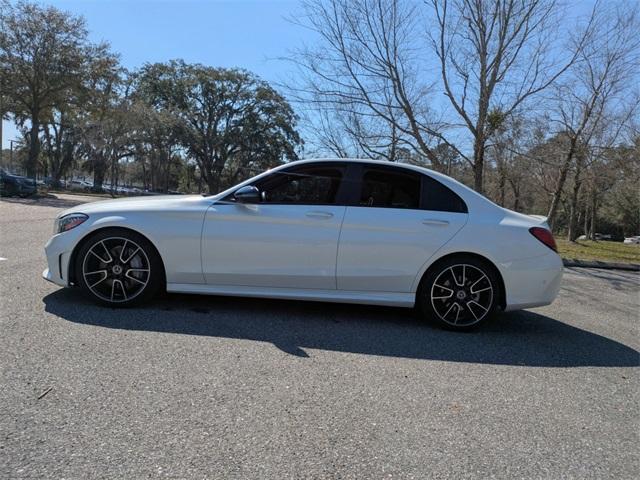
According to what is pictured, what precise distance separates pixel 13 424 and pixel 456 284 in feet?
11.8

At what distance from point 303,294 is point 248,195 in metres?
1.06

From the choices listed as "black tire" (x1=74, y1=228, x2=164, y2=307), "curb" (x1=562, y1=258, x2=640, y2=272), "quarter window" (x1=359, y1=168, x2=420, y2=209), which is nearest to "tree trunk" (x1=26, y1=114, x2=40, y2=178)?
"black tire" (x1=74, y1=228, x2=164, y2=307)

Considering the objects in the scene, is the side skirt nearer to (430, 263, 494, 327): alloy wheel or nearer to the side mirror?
(430, 263, 494, 327): alloy wheel

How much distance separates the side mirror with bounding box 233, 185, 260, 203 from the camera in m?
4.52

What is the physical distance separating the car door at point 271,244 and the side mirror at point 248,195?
9 cm

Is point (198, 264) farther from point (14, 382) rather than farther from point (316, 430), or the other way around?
point (316, 430)

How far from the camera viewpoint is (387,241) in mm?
4566

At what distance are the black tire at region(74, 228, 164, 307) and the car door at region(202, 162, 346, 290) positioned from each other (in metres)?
0.54

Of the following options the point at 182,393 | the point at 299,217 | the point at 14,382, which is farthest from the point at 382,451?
the point at 299,217

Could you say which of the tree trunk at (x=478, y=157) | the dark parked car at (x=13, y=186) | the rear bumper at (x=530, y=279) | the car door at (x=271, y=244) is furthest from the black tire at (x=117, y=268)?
the dark parked car at (x=13, y=186)

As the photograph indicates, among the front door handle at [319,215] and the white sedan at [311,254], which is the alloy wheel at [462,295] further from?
the front door handle at [319,215]

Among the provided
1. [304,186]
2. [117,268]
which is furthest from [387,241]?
[117,268]

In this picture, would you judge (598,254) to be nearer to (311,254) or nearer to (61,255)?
(311,254)

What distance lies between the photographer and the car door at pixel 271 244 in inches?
180
